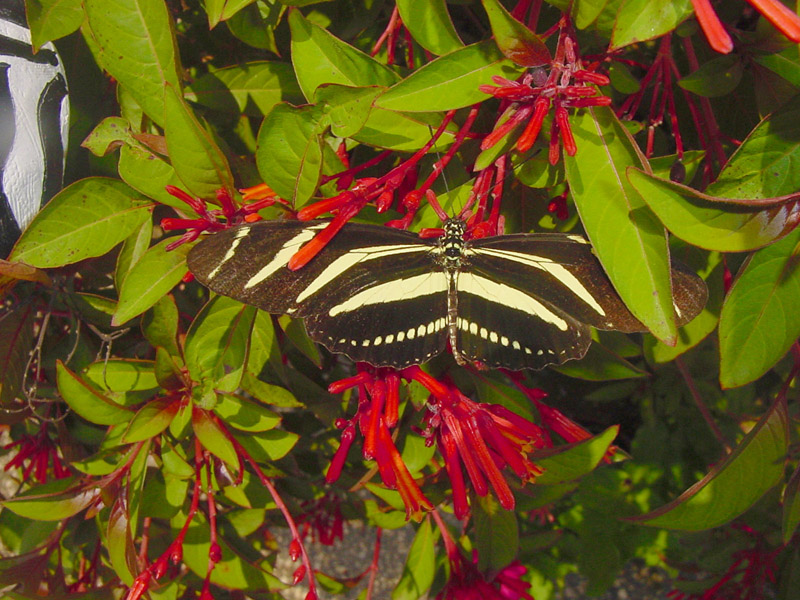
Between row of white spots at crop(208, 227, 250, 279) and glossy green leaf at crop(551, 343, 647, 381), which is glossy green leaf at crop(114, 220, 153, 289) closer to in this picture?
row of white spots at crop(208, 227, 250, 279)

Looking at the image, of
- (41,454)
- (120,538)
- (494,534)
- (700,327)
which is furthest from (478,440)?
(41,454)

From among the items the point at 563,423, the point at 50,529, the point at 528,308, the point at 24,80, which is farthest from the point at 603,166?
the point at 50,529

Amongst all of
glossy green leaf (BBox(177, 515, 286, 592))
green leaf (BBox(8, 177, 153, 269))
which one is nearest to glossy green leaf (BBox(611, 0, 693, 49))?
green leaf (BBox(8, 177, 153, 269))

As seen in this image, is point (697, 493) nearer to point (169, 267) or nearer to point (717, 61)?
point (717, 61)

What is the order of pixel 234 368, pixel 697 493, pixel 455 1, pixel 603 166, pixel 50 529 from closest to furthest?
pixel 603 166 → pixel 697 493 → pixel 234 368 → pixel 455 1 → pixel 50 529

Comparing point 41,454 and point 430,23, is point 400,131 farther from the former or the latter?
point 41,454

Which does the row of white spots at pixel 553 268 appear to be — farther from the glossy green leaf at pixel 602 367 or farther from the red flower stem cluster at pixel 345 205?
the glossy green leaf at pixel 602 367
